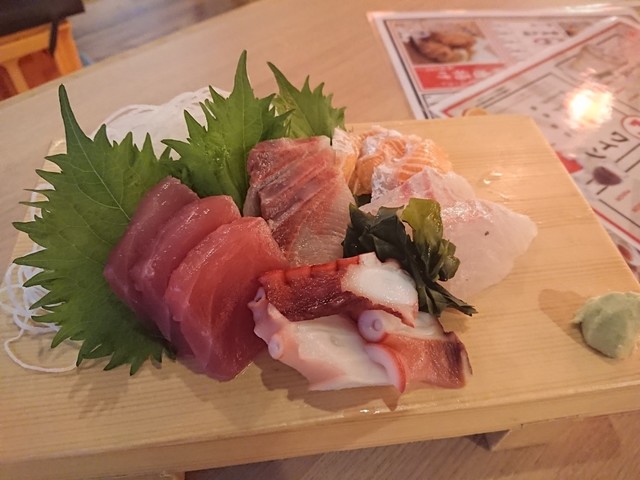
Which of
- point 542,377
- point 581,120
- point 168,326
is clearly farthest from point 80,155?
point 581,120

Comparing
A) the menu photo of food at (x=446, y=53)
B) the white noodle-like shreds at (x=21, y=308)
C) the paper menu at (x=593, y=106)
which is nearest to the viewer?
the white noodle-like shreds at (x=21, y=308)

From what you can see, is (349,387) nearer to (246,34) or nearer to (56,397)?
(56,397)

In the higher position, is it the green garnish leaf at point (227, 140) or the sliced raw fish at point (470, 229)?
the green garnish leaf at point (227, 140)

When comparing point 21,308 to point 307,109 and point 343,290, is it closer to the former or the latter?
point 343,290

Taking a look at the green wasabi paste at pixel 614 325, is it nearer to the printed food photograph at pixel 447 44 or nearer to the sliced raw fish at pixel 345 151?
the sliced raw fish at pixel 345 151

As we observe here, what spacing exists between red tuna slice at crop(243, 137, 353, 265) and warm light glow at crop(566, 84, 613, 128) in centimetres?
141

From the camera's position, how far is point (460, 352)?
1.12 m

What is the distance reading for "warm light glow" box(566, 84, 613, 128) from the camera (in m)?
2.23

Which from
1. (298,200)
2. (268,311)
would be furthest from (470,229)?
(268,311)

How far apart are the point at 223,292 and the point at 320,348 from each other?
0.74 feet

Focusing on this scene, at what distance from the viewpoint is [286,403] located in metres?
1.09

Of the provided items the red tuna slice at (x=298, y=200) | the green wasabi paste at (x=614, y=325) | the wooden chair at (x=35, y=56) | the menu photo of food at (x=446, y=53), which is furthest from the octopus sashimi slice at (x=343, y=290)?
the wooden chair at (x=35, y=56)

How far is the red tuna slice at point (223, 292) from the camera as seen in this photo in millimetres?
1040

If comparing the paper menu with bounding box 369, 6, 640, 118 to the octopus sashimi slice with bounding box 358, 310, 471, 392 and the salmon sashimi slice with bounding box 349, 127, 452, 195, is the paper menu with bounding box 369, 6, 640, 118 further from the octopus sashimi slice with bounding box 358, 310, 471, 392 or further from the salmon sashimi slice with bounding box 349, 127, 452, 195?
the octopus sashimi slice with bounding box 358, 310, 471, 392
